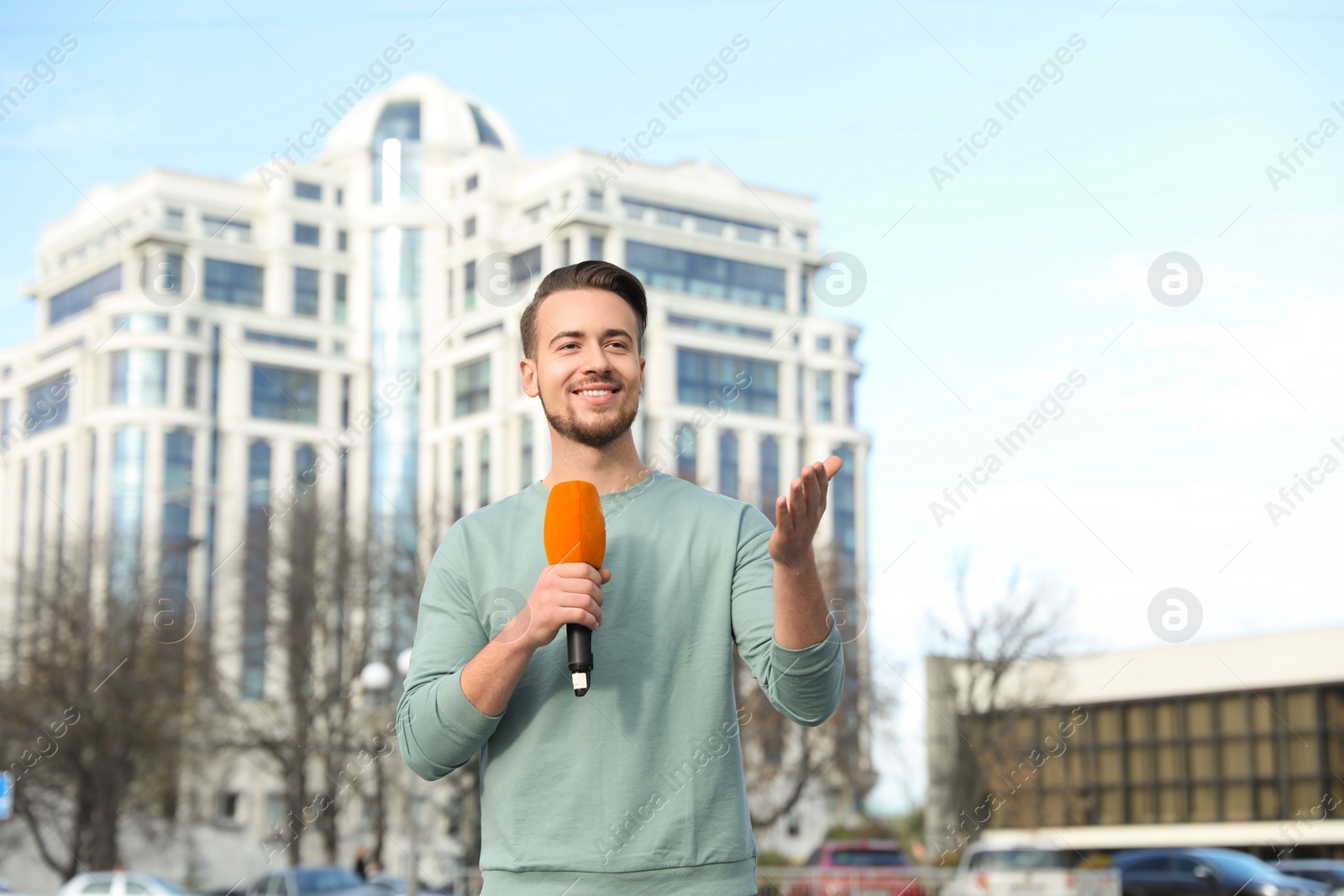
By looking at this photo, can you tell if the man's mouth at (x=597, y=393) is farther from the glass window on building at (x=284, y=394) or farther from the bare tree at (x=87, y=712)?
the glass window on building at (x=284, y=394)

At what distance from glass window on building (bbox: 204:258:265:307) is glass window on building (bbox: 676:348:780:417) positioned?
Result: 95.4 ft

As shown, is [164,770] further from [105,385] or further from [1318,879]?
[105,385]

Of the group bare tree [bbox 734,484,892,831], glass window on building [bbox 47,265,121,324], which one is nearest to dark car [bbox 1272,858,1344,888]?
bare tree [bbox 734,484,892,831]

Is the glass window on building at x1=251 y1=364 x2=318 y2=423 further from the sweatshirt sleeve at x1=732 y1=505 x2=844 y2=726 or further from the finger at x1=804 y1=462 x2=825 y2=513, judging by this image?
the finger at x1=804 y1=462 x2=825 y2=513

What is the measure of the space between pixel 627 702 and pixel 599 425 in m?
0.56

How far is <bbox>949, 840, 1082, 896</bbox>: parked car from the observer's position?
25047mm

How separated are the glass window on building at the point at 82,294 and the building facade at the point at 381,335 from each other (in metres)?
0.14

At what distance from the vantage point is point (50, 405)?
318ft

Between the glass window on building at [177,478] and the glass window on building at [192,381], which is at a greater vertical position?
the glass window on building at [192,381]

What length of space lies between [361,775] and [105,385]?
177 feet

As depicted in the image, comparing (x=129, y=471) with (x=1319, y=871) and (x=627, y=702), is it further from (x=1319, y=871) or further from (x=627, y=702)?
(x=627, y=702)

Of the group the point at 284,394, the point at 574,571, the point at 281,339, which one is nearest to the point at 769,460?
the point at 284,394

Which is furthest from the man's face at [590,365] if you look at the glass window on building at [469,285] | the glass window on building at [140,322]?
the glass window on building at [469,285]

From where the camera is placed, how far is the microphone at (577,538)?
2.85 meters
